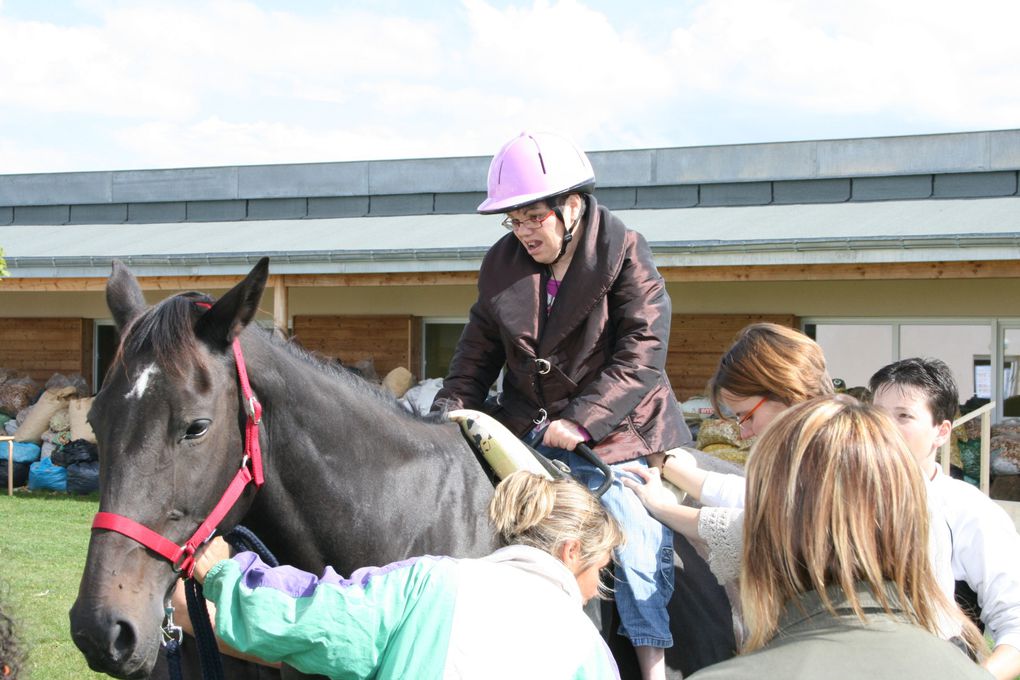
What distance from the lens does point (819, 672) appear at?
141 cm

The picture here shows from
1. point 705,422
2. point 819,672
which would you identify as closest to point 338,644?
point 819,672

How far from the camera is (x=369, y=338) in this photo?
14844 mm

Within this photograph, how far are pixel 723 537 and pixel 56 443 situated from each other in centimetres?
1334

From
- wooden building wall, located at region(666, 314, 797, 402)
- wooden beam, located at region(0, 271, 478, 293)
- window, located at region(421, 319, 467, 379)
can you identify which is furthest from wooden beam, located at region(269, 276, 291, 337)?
wooden building wall, located at region(666, 314, 797, 402)

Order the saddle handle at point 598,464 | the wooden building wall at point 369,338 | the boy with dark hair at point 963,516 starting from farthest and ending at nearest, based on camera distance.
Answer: the wooden building wall at point 369,338, the saddle handle at point 598,464, the boy with dark hair at point 963,516

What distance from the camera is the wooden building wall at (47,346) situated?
16.5 meters

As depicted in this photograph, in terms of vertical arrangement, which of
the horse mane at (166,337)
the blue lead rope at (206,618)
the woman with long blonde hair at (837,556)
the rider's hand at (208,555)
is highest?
the horse mane at (166,337)

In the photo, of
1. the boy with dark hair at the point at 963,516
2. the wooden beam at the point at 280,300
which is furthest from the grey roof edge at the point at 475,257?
the boy with dark hair at the point at 963,516

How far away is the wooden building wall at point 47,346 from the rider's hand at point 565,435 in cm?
1503

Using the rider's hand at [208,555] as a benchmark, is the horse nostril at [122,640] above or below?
below

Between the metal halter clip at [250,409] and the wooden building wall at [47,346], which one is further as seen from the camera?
the wooden building wall at [47,346]

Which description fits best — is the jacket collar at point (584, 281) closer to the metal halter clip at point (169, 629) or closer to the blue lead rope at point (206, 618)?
the blue lead rope at point (206, 618)

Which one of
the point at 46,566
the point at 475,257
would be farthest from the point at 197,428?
the point at 475,257

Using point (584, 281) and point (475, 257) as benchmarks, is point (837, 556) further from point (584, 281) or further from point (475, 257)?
point (475, 257)
